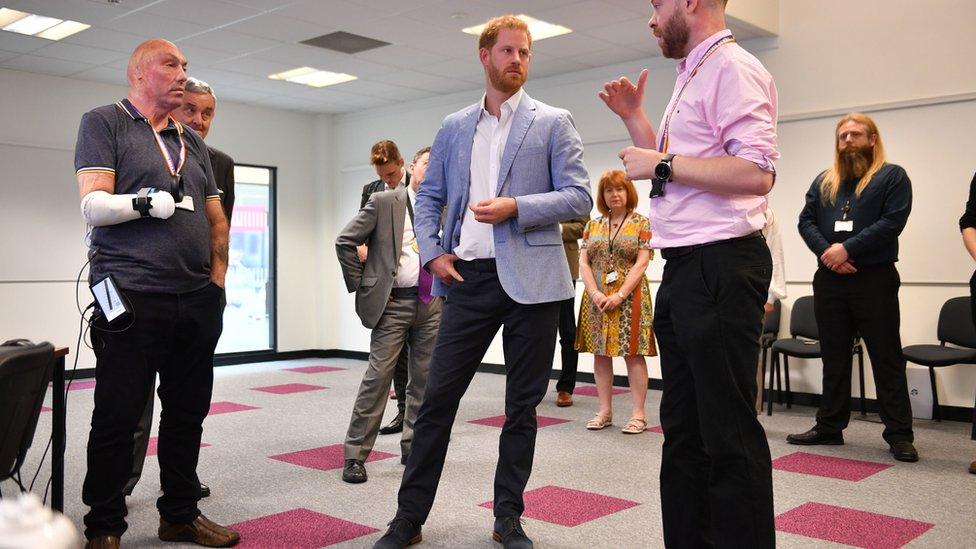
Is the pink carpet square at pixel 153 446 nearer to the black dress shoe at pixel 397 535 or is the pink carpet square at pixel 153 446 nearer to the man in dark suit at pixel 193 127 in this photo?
the man in dark suit at pixel 193 127

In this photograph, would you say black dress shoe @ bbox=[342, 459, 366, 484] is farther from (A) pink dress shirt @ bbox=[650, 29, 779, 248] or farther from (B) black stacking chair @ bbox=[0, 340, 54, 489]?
(A) pink dress shirt @ bbox=[650, 29, 779, 248]

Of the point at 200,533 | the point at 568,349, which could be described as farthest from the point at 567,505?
the point at 568,349

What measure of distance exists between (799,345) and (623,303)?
4.98ft

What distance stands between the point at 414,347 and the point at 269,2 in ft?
10.4

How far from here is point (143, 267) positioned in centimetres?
246

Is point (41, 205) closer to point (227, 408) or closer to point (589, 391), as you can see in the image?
point (227, 408)

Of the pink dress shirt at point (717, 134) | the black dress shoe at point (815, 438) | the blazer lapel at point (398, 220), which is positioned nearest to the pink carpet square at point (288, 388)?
the blazer lapel at point (398, 220)

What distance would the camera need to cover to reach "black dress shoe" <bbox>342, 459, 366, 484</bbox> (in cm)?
371

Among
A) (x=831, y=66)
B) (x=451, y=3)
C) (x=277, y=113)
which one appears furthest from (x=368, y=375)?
(x=277, y=113)

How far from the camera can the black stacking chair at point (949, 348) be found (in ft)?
17.3

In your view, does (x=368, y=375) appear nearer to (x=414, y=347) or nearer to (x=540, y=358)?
(x=414, y=347)

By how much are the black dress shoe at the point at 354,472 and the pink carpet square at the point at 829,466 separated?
198cm

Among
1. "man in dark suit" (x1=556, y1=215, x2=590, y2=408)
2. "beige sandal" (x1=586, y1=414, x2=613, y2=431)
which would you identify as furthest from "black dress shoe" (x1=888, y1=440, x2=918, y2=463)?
"man in dark suit" (x1=556, y1=215, x2=590, y2=408)

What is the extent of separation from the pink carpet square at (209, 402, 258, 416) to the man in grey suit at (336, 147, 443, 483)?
235cm
